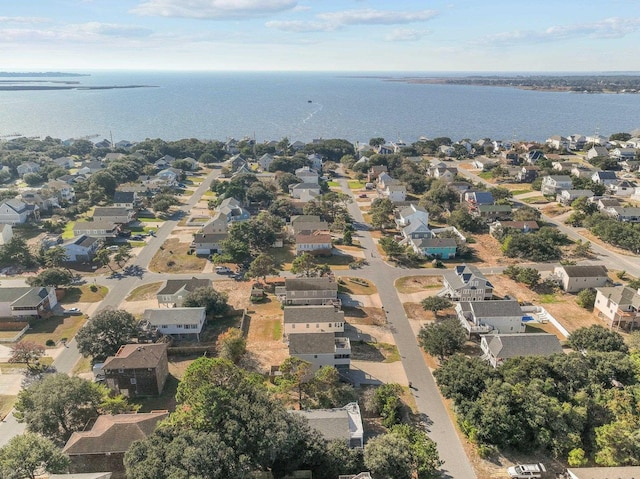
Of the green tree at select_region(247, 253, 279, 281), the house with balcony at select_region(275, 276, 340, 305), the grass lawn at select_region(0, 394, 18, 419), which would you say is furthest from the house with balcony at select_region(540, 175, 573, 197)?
the grass lawn at select_region(0, 394, 18, 419)

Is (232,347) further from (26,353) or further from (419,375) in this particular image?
(26,353)

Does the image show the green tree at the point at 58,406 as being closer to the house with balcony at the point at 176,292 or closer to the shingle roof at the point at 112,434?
the shingle roof at the point at 112,434

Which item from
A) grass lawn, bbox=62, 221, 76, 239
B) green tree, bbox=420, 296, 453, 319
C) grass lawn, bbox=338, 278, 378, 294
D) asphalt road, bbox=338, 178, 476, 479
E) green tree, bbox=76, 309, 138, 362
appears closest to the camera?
asphalt road, bbox=338, 178, 476, 479

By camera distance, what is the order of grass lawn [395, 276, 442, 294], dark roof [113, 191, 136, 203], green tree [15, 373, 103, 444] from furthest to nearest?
dark roof [113, 191, 136, 203] < grass lawn [395, 276, 442, 294] < green tree [15, 373, 103, 444]

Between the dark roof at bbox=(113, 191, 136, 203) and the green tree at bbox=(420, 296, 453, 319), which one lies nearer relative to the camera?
the green tree at bbox=(420, 296, 453, 319)

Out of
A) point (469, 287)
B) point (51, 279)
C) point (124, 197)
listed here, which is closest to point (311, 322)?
point (469, 287)

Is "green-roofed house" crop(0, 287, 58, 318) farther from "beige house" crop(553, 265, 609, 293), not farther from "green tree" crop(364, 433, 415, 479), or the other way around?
"beige house" crop(553, 265, 609, 293)

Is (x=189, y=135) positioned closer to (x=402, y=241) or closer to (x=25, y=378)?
(x=402, y=241)
